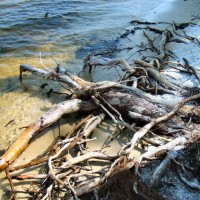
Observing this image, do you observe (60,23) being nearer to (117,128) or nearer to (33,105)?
(33,105)

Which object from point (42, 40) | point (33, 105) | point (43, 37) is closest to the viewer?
point (33, 105)

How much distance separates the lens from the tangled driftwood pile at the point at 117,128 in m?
3.57

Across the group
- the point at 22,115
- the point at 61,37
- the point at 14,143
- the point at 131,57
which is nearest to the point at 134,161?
the point at 14,143

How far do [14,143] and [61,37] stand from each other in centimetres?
508

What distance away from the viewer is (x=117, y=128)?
4.57 meters

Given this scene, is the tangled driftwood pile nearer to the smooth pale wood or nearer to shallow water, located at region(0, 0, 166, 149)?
the smooth pale wood

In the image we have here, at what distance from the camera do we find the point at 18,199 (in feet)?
11.8

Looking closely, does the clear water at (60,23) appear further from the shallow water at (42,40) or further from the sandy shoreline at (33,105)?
the sandy shoreline at (33,105)

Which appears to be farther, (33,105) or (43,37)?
(43,37)

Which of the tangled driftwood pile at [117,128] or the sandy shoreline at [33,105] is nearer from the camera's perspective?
the tangled driftwood pile at [117,128]

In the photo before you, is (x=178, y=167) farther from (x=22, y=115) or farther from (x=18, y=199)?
(x=22, y=115)

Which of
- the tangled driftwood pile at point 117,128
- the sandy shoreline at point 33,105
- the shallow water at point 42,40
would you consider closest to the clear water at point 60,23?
the shallow water at point 42,40

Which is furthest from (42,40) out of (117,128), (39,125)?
(117,128)

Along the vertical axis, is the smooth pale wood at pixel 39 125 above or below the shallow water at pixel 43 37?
above
